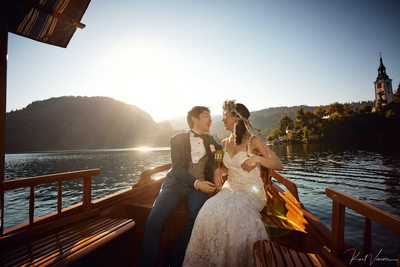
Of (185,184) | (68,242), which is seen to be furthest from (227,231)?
(68,242)

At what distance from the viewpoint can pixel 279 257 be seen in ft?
6.05

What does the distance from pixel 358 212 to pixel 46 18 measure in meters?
5.10

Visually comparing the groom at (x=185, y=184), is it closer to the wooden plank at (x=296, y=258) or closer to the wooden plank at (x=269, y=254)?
the wooden plank at (x=269, y=254)

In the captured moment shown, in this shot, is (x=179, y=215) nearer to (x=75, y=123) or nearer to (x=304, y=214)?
(x=304, y=214)

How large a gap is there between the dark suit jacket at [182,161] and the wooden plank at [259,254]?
5.45 feet

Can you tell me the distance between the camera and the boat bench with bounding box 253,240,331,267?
177cm

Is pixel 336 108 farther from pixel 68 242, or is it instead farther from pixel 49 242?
pixel 49 242

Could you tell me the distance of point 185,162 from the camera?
12.3ft

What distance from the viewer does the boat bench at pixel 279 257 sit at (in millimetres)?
1772

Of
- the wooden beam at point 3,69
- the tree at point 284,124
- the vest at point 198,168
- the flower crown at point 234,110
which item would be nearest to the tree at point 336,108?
the tree at point 284,124

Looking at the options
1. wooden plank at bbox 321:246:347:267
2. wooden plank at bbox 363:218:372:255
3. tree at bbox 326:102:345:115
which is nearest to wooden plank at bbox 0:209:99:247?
wooden plank at bbox 321:246:347:267

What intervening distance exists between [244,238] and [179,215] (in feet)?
5.08

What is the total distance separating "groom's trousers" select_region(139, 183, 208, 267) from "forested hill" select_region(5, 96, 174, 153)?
16160 cm

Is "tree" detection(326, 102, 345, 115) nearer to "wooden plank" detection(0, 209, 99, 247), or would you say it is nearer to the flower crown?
the flower crown
